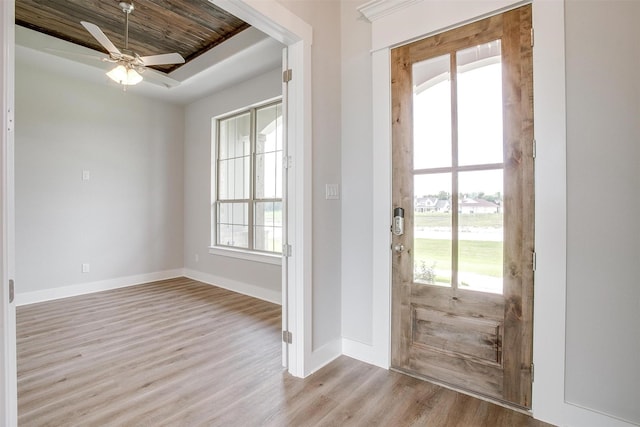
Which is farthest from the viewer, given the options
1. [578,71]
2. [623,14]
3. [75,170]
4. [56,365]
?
[75,170]

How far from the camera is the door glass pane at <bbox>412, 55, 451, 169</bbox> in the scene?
2.04 m

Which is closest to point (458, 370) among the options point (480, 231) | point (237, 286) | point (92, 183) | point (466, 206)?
point (480, 231)

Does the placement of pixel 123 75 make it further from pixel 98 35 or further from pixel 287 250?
pixel 287 250

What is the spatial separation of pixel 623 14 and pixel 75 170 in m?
5.63

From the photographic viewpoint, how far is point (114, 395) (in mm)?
1961

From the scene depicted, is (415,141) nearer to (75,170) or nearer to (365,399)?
(365,399)

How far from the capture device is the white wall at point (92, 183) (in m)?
3.88

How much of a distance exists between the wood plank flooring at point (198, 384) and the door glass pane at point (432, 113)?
1528mm

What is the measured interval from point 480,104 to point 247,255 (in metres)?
3.38

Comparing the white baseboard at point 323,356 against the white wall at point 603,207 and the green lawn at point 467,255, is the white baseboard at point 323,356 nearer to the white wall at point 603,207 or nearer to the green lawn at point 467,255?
the green lawn at point 467,255

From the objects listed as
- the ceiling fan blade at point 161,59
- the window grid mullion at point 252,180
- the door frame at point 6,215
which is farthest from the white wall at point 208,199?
the door frame at point 6,215

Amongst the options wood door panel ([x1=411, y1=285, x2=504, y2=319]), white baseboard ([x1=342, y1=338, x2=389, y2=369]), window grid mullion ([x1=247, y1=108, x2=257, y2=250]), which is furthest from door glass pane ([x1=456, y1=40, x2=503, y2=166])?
window grid mullion ([x1=247, y1=108, x2=257, y2=250])

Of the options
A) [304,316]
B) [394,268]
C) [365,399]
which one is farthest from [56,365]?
[394,268]

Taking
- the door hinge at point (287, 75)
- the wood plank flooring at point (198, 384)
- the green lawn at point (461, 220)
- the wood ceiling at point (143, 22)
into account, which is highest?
the wood ceiling at point (143, 22)
